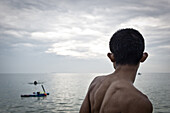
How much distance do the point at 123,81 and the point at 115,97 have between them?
254mm

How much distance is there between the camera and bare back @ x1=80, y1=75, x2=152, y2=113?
2125mm

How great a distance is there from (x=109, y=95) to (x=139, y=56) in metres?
0.70

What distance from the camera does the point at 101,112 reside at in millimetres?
2541

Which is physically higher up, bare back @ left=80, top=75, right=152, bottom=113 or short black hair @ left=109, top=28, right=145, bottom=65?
short black hair @ left=109, top=28, right=145, bottom=65

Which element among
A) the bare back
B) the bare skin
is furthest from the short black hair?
the bare back

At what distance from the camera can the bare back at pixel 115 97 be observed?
Answer: 212 cm

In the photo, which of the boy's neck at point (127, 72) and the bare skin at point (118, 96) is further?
the boy's neck at point (127, 72)

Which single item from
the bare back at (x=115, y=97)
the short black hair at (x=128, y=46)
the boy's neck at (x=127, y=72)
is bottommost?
the bare back at (x=115, y=97)

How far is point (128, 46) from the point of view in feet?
8.10

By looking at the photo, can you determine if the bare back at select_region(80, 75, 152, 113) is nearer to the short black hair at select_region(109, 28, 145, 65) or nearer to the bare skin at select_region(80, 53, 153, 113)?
the bare skin at select_region(80, 53, 153, 113)

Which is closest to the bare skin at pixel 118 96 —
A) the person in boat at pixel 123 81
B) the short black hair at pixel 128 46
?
the person in boat at pixel 123 81

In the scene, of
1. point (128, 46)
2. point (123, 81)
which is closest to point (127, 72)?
point (123, 81)

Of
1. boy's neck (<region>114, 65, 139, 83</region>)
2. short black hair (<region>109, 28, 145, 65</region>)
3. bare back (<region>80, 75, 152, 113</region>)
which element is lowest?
bare back (<region>80, 75, 152, 113</region>)

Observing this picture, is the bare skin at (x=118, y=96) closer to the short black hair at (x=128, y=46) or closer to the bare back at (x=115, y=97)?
the bare back at (x=115, y=97)
